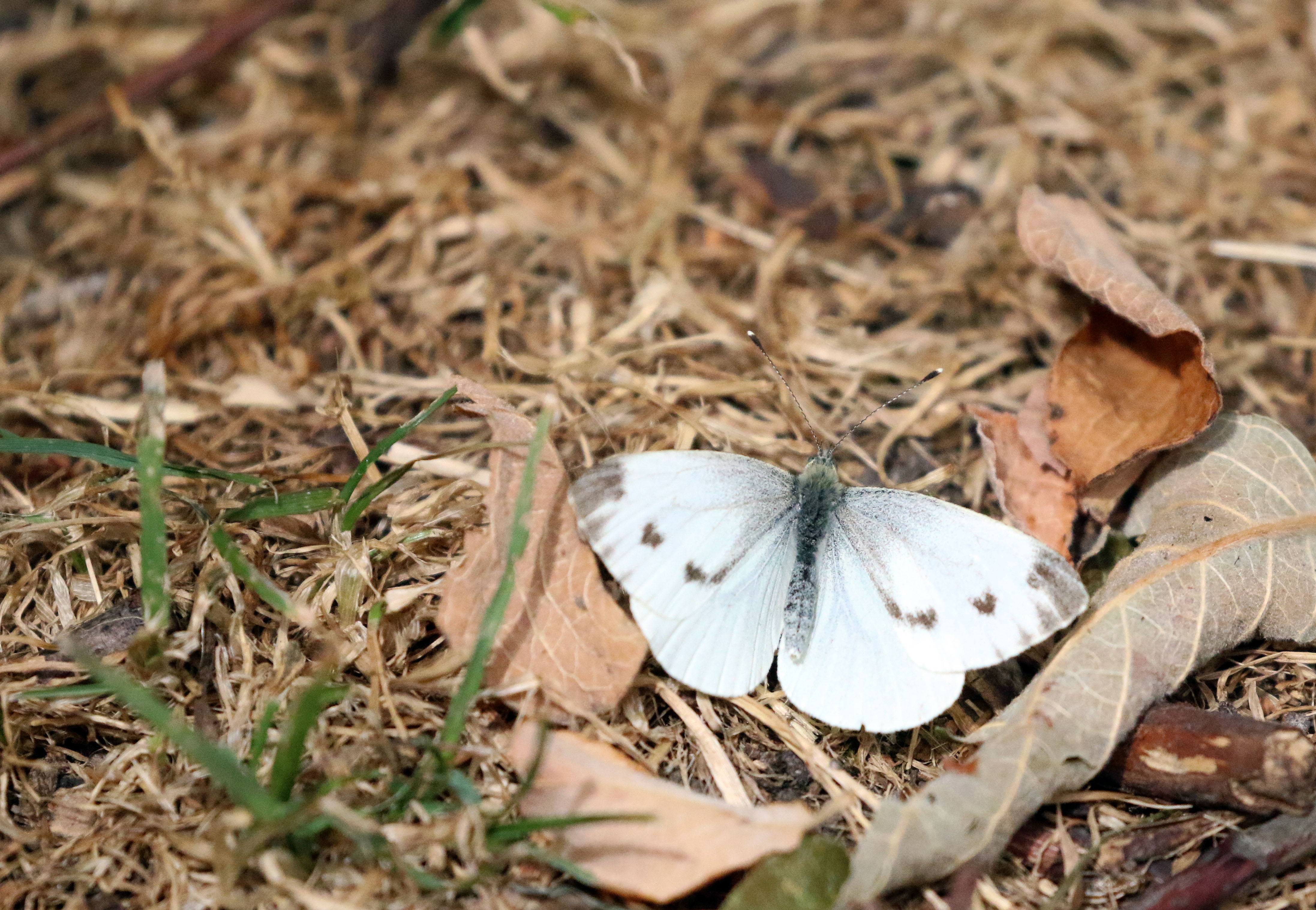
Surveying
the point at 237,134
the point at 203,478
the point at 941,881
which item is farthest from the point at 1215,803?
the point at 237,134

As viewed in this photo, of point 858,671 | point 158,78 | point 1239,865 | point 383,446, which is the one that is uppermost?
point 158,78

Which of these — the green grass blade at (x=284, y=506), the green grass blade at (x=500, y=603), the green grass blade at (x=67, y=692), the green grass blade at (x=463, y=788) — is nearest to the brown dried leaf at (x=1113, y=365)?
the green grass blade at (x=500, y=603)

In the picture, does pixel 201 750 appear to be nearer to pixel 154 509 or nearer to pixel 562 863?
pixel 154 509

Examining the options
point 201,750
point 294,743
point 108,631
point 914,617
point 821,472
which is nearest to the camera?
point 201,750

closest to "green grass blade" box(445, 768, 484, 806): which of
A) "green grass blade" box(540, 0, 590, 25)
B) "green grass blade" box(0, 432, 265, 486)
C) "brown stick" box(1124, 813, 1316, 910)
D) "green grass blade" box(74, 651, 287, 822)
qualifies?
"green grass blade" box(74, 651, 287, 822)

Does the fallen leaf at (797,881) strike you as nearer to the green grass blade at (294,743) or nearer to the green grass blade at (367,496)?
the green grass blade at (294,743)

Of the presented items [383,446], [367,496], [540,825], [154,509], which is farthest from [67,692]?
[540,825]

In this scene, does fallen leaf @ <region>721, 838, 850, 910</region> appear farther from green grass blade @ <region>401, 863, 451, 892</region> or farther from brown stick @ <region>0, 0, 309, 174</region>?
brown stick @ <region>0, 0, 309, 174</region>

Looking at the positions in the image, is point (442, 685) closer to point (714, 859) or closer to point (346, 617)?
point (346, 617)
